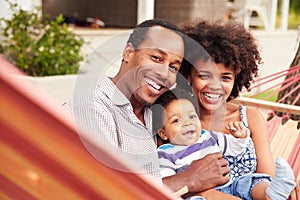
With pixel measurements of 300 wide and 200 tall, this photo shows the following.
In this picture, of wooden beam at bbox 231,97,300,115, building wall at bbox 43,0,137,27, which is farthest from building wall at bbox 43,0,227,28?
wooden beam at bbox 231,97,300,115

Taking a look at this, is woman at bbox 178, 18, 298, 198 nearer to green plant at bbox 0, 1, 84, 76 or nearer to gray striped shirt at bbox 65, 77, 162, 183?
gray striped shirt at bbox 65, 77, 162, 183

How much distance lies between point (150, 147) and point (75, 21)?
6.76 m

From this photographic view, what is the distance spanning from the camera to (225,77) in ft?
5.34

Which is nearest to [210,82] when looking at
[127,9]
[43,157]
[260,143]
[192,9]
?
[260,143]

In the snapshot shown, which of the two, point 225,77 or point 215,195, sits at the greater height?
point 225,77

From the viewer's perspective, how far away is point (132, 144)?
1.29 meters

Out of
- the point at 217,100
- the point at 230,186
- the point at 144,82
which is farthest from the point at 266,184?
the point at 144,82

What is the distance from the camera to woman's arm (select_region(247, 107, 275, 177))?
168 centimetres

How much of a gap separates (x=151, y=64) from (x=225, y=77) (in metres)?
0.41

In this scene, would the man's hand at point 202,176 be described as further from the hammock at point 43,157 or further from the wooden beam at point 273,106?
the wooden beam at point 273,106

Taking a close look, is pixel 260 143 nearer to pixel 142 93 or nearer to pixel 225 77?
pixel 225 77

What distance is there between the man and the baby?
0.21 feet

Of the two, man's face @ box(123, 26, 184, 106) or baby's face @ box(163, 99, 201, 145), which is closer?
man's face @ box(123, 26, 184, 106)

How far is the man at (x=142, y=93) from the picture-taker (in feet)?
4.15
